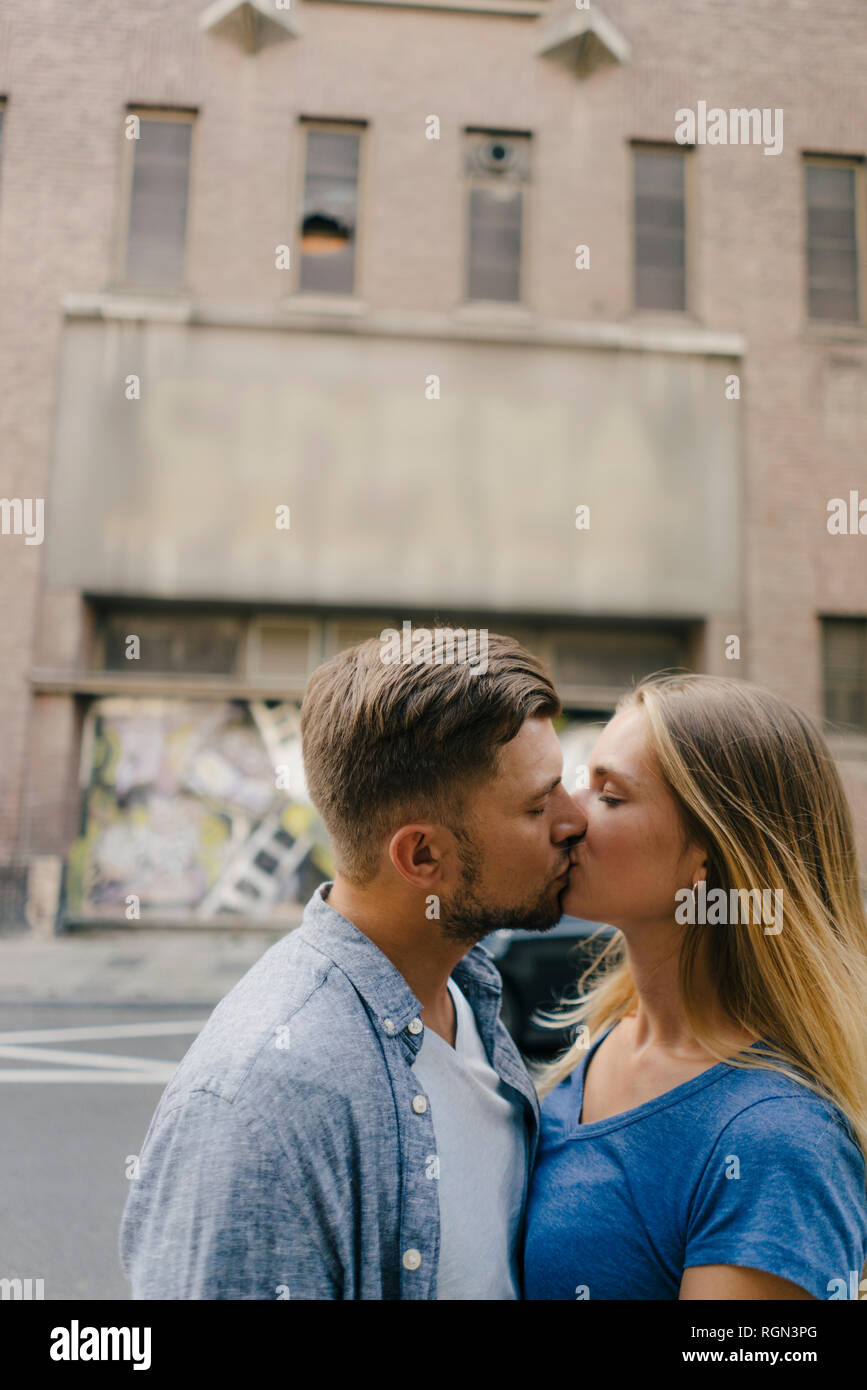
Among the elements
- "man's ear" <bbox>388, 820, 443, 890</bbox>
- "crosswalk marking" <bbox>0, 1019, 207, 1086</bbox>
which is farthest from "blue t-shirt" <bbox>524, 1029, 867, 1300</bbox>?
"crosswalk marking" <bbox>0, 1019, 207, 1086</bbox>

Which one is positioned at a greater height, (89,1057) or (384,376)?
(384,376)

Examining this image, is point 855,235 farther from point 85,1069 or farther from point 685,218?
point 85,1069

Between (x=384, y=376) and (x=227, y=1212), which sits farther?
(x=384, y=376)

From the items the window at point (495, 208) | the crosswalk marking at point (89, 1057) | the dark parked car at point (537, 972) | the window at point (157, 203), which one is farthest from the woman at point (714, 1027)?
the window at point (157, 203)

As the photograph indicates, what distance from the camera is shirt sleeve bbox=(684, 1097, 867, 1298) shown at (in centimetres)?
126

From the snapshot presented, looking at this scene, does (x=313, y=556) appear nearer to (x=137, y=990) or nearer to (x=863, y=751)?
(x=137, y=990)

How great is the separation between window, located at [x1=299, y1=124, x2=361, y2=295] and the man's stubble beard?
35.8 ft

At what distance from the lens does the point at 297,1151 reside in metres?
1.17

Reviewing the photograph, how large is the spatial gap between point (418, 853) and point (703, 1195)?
0.64 meters

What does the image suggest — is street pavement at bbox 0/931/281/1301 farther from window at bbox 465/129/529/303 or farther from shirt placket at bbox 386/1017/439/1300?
window at bbox 465/129/529/303

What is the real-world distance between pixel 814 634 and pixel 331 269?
7162 mm

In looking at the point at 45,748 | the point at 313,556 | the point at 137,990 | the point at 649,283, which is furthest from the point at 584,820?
the point at 649,283

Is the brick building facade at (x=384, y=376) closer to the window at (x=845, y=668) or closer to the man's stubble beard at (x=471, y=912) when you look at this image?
the window at (x=845, y=668)

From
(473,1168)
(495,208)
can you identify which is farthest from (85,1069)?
(495,208)
